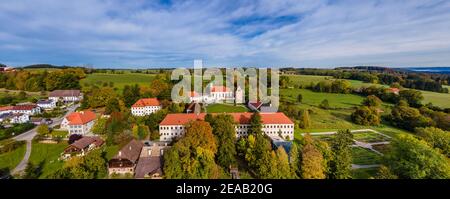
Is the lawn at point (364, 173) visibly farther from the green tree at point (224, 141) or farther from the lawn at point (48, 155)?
the lawn at point (48, 155)

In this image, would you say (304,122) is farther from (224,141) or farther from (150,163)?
(150,163)

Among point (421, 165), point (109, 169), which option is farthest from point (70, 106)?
point (421, 165)

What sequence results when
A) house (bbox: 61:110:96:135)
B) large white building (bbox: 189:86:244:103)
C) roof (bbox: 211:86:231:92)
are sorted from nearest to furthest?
house (bbox: 61:110:96:135)
large white building (bbox: 189:86:244:103)
roof (bbox: 211:86:231:92)

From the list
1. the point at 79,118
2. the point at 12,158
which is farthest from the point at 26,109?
the point at 12,158

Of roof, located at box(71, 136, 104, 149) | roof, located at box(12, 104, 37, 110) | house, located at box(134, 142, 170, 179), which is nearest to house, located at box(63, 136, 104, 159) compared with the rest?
roof, located at box(71, 136, 104, 149)

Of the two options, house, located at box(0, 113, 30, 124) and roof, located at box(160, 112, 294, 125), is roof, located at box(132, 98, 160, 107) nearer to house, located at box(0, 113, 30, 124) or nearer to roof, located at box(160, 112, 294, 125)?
roof, located at box(160, 112, 294, 125)

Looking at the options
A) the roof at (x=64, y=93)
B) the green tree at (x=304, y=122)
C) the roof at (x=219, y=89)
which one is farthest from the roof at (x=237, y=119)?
the roof at (x=64, y=93)
